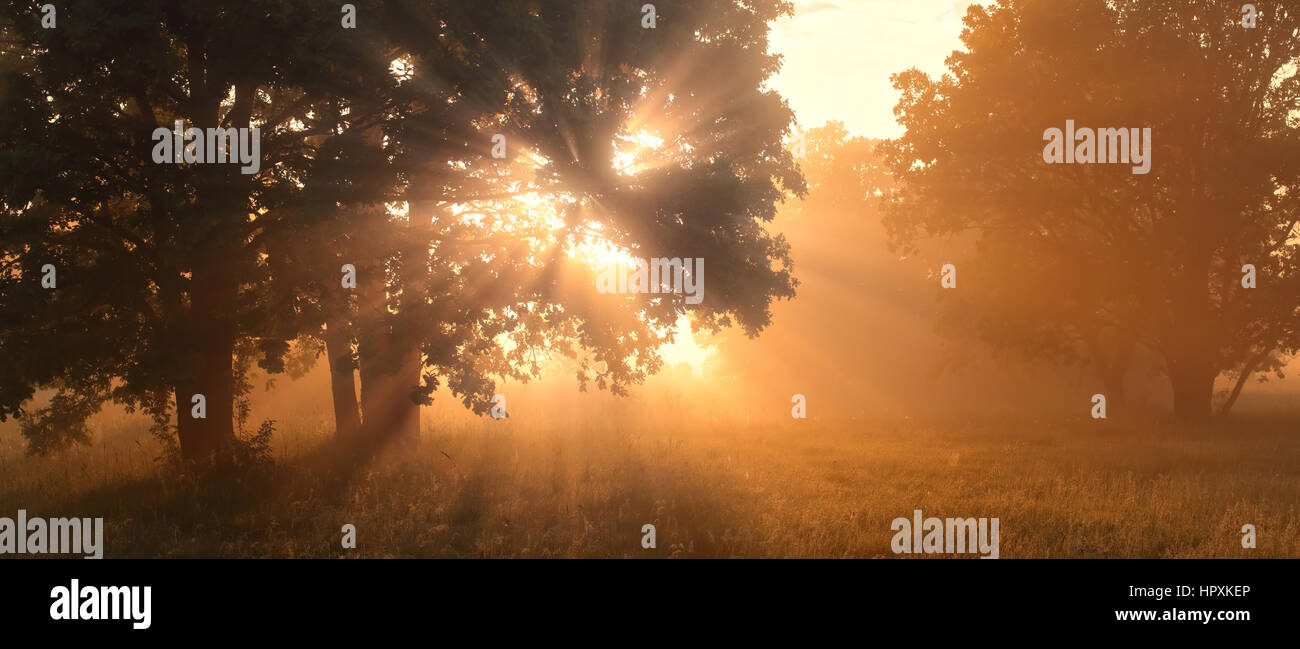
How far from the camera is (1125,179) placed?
78.1ft

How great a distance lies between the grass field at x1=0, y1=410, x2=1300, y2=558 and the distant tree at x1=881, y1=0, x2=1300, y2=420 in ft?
18.5

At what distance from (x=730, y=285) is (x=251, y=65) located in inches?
357

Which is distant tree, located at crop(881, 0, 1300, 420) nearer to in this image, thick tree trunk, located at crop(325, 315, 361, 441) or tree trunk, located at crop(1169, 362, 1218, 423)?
tree trunk, located at crop(1169, 362, 1218, 423)

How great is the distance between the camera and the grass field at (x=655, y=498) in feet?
33.9

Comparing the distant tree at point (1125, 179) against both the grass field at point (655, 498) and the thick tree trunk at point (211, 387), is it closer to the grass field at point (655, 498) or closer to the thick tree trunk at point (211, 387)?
the grass field at point (655, 498)

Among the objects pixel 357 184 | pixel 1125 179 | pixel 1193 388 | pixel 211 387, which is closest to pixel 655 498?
pixel 357 184

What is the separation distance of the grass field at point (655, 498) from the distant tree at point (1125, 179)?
5.62 meters

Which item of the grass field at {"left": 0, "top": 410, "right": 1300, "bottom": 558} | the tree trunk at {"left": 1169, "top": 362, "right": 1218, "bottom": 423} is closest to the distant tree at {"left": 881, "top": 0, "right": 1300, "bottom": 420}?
the tree trunk at {"left": 1169, "top": 362, "right": 1218, "bottom": 423}

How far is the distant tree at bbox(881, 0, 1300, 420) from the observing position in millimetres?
22219

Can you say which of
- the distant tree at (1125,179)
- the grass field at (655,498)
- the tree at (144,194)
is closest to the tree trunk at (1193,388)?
the distant tree at (1125,179)

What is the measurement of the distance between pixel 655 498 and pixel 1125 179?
19.9 m

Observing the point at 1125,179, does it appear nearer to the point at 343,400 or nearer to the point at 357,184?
the point at 357,184

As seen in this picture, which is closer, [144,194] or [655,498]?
[655,498]
